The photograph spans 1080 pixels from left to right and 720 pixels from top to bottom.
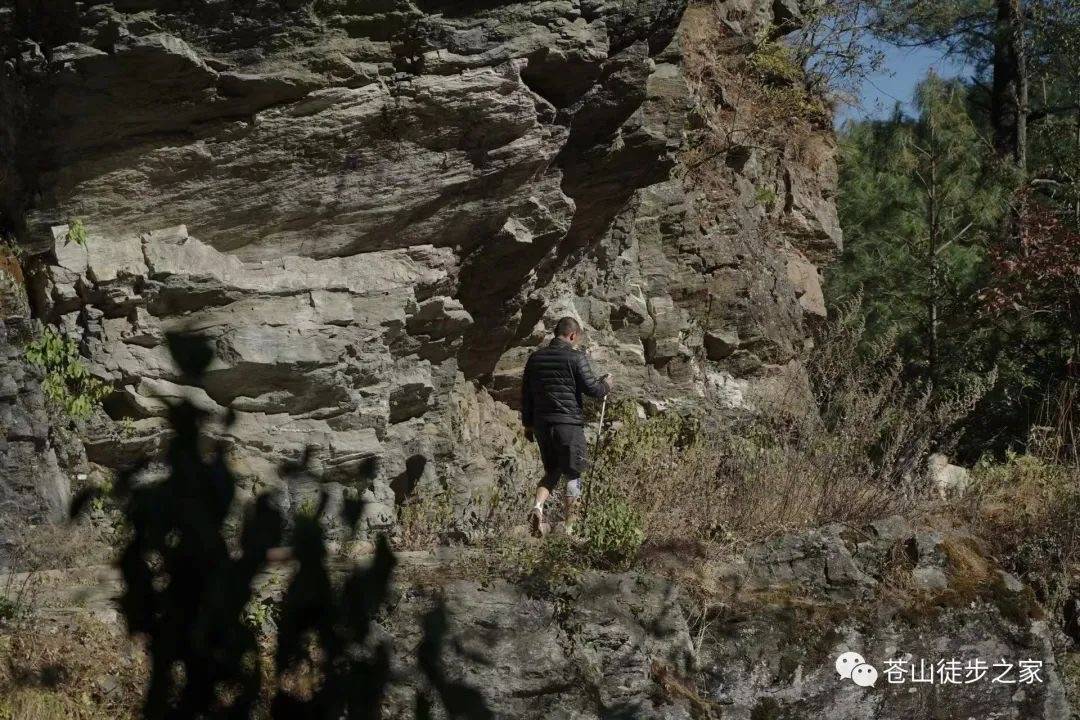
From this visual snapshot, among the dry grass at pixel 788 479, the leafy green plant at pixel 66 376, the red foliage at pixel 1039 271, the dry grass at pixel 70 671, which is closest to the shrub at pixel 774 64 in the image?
the red foliage at pixel 1039 271

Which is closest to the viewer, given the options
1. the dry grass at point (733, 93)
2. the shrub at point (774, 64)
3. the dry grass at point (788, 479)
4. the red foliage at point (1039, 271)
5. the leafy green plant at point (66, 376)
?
the leafy green plant at point (66, 376)

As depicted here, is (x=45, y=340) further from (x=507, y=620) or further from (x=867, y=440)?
(x=867, y=440)

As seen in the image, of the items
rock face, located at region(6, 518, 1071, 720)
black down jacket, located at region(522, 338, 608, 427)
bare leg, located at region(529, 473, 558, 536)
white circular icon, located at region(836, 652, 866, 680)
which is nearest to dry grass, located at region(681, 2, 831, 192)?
black down jacket, located at region(522, 338, 608, 427)

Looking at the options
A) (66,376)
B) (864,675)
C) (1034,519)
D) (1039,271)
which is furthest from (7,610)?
(1039,271)

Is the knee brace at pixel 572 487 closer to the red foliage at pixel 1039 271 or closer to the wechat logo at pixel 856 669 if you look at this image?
the wechat logo at pixel 856 669

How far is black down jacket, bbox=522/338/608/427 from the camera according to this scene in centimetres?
845

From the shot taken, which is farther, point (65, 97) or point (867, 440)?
point (867, 440)

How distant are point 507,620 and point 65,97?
4.26m

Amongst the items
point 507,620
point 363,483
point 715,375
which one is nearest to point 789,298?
point 715,375

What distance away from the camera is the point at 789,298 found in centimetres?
1338

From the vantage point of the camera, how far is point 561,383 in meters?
8.48

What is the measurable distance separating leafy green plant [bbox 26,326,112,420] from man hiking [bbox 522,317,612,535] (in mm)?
2898

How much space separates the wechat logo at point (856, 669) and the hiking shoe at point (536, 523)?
2077mm

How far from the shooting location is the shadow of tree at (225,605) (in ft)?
15.4
